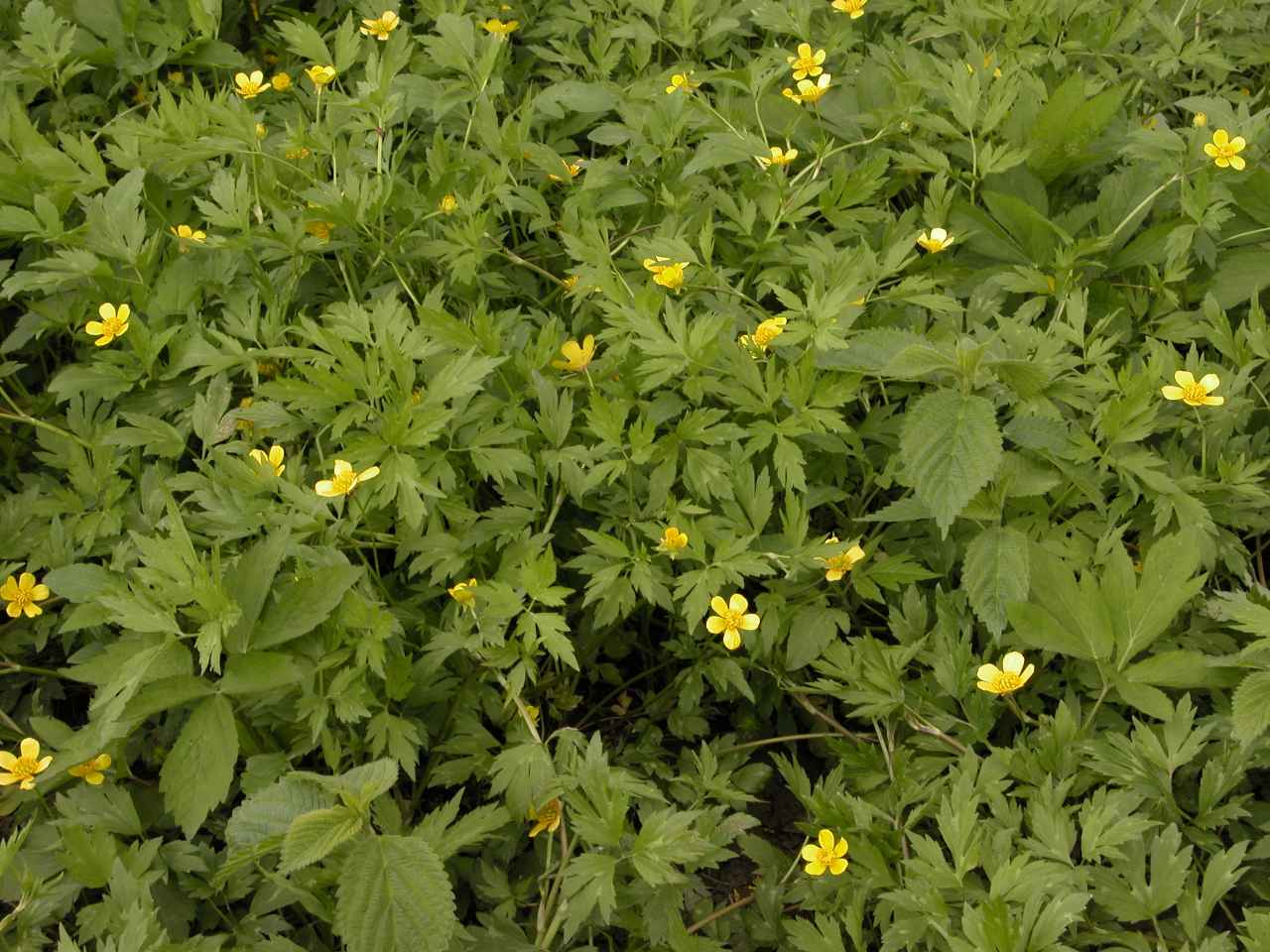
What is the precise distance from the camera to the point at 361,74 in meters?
3.54

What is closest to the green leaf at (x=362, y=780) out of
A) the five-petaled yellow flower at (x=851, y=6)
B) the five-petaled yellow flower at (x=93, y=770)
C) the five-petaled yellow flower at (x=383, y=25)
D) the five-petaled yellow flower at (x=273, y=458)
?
the five-petaled yellow flower at (x=93, y=770)

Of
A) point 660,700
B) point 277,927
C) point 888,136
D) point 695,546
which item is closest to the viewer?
point 277,927

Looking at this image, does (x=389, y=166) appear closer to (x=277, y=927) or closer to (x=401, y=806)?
(x=401, y=806)

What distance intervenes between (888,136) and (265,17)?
6.90 feet

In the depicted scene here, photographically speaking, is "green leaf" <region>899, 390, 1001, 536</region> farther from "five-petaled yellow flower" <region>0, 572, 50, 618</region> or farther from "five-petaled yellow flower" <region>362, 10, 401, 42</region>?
"five-petaled yellow flower" <region>362, 10, 401, 42</region>

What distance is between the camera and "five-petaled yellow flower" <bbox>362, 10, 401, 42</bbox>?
132 inches

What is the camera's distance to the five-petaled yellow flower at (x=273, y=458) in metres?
2.39

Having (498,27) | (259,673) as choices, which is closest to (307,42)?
(498,27)

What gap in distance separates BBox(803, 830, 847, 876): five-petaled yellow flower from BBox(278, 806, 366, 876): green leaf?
0.76 metres

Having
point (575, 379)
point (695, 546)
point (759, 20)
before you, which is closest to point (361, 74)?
point (759, 20)

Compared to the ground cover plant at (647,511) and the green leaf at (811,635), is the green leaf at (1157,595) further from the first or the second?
the green leaf at (811,635)

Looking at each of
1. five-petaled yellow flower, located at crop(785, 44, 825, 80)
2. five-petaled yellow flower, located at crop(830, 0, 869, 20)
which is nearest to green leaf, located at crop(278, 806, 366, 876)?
five-petaled yellow flower, located at crop(785, 44, 825, 80)

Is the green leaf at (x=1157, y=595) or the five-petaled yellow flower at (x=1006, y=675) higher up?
the green leaf at (x=1157, y=595)

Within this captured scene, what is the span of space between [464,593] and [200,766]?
55cm
